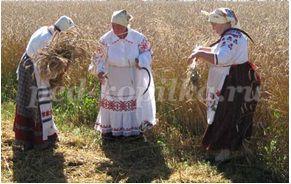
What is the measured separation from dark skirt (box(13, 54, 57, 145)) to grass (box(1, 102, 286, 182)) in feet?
0.55

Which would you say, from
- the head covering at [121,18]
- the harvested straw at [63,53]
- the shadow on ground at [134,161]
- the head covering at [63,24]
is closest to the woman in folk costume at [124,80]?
the head covering at [121,18]

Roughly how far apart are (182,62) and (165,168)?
1303 mm

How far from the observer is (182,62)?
6.17 meters

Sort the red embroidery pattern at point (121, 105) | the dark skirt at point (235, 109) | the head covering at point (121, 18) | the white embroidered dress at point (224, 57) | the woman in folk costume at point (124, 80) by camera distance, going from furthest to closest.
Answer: the red embroidery pattern at point (121, 105) < the woman in folk costume at point (124, 80) < the head covering at point (121, 18) < the dark skirt at point (235, 109) < the white embroidered dress at point (224, 57)

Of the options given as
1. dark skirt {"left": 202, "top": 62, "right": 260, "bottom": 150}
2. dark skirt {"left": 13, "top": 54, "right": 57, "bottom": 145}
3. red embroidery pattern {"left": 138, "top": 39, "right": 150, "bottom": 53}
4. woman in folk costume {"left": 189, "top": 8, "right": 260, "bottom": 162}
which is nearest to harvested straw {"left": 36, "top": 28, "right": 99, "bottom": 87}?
dark skirt {"left": 13, "top": 54, "right": 57, "bottom": 145}

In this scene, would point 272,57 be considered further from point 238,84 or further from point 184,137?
point 184,137

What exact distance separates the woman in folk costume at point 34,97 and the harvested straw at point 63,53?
8 cm

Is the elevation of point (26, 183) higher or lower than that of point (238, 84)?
lower

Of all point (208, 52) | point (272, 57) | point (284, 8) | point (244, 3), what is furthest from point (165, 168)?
point (244, 3)

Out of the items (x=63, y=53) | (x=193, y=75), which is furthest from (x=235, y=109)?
(x=63, y=53)

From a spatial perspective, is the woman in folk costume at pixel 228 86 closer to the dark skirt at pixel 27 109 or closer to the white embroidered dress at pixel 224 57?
the white embroidered dress at pixel 224 57

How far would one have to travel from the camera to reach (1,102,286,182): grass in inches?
207

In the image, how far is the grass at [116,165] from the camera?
527 centimetres

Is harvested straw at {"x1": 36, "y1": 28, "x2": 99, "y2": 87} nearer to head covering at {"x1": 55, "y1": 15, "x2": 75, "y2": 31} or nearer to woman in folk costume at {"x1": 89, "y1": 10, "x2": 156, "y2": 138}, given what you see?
head covering at {"x1": 55, "y1": 15, "x2": 75, "y2": 31}
